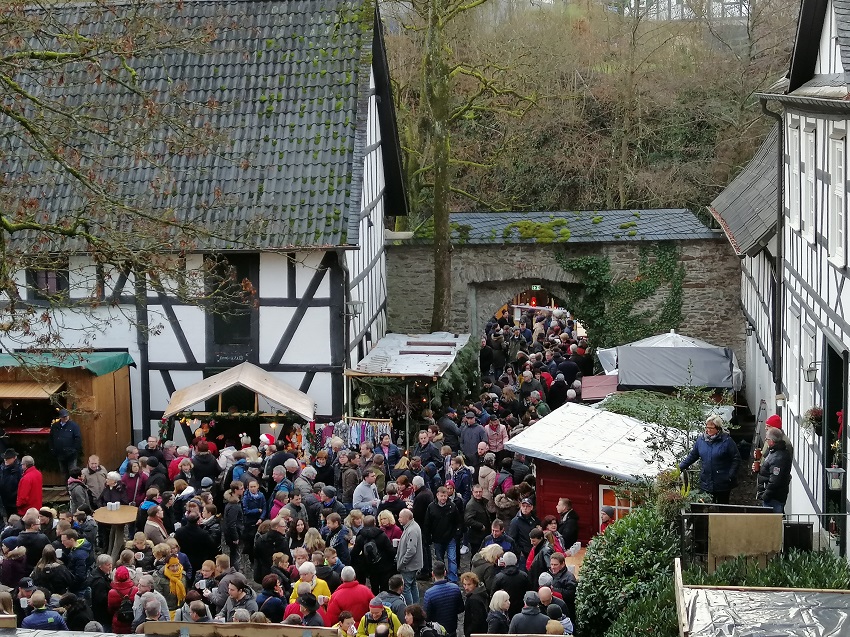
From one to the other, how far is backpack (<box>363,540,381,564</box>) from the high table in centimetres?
307

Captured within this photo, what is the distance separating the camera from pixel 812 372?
44.6 ft

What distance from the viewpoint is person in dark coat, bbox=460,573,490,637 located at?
11.1m

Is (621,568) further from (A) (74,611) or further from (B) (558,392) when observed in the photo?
(B) (558,392)

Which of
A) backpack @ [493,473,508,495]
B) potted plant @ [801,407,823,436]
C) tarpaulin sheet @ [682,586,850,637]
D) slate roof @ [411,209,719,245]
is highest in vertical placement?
slate roof @ [411,209,719,245]

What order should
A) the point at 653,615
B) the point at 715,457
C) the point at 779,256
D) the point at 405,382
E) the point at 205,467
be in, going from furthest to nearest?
the point at 405,382, the point at 779,256, the point at 205,467, the point at 715,457, the point at 653,615

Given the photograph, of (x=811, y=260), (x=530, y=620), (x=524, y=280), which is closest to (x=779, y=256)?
(x=811, y=260)

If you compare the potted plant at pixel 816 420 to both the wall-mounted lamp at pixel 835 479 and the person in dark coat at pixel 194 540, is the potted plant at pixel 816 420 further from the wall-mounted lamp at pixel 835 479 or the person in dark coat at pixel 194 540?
the person in dark coat at pixel 194 540

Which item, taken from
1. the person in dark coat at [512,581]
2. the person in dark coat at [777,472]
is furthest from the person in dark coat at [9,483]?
the person in dark coat at [777,472]

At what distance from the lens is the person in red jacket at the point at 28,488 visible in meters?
15.1

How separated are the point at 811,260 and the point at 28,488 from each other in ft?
31.8

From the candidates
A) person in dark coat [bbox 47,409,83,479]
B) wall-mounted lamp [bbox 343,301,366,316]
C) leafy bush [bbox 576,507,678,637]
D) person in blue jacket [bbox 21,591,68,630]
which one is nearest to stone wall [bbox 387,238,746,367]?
wall-mounted lamp [bbox 343,301,366,316]

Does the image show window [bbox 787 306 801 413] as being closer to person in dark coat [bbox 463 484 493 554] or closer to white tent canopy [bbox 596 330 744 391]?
white tent canopy [bbox 596 330 744 391]

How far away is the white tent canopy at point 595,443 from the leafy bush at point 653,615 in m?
2.88

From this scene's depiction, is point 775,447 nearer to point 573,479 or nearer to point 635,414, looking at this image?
point 573,479
